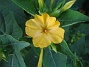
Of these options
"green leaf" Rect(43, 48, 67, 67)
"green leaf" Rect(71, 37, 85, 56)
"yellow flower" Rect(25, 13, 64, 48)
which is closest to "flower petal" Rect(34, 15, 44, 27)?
"yellow flower" Rect(25, 13, 64, 48)

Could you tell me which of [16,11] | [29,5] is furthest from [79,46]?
[29,5]

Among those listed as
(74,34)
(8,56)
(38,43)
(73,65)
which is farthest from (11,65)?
(74,34)

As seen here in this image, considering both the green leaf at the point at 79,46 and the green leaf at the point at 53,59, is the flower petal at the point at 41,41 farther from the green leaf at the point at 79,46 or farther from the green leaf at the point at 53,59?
the green leaf at the point at 79,46

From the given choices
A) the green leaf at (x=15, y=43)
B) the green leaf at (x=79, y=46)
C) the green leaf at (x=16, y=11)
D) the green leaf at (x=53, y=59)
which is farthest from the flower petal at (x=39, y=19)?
the green leaf at (x=79, y=46)

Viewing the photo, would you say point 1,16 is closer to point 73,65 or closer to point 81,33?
point 73,65

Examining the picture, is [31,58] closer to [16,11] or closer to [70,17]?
[16,11]

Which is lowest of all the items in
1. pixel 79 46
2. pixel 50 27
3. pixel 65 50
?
pixel 79 46
